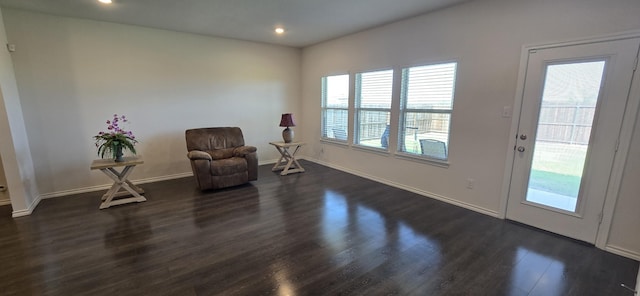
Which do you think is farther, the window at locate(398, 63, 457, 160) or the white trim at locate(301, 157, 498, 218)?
the window at locate(398, 63, 457, 160)

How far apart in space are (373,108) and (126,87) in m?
4.01

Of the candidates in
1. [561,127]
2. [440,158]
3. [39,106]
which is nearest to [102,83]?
[39,106]

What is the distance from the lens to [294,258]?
7.64ft

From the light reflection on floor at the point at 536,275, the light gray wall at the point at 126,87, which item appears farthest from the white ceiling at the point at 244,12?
the light reflection on floor at the point at 536,275

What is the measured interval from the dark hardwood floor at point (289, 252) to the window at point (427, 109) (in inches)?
32.8

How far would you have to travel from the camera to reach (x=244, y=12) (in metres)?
3.54

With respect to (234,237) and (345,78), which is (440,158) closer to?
(345,78)

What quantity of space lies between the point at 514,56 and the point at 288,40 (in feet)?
12.3

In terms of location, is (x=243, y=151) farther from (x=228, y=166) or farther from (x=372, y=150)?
(x=372, y=150)

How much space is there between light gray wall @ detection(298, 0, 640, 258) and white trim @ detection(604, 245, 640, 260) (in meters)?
0.03

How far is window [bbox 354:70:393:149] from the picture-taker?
4.39 m

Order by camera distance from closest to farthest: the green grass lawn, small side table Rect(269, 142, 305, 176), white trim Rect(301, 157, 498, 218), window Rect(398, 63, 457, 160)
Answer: the green grass lawn
white trim Rect(301, 157, 498, 218)
window Rect(398, 63, 457, 160)
small side table Rect(269, 142, 305, 176)

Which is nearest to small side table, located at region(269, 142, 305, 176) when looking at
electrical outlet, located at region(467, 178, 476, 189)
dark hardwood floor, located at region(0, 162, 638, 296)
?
dark hardwood floor, located at region(0, 162, 638, 296)

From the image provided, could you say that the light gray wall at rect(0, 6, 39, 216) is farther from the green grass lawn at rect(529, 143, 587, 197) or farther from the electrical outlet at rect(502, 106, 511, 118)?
the green grass lawn at rect(529, 143, 587, 197)
